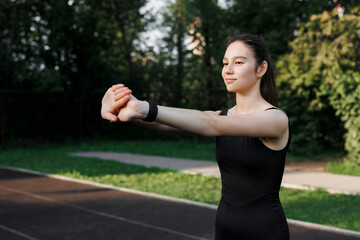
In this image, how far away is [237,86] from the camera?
6.44 ft

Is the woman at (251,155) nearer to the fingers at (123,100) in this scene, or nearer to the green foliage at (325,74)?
the fingers at (123,100)

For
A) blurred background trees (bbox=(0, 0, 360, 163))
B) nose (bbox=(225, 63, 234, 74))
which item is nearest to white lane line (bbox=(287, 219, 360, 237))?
nose (bbox=(225, 63, 234, 74))

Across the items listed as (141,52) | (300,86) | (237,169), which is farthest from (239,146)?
(141,52)

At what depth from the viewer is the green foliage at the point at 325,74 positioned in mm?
10023

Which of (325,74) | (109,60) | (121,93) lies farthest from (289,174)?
(109,60)

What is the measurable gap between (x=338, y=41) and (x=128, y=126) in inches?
439

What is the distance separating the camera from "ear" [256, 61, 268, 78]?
1.99m

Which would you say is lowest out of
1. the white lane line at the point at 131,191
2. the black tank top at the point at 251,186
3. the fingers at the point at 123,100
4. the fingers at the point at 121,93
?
the white lane line at the point at 131,191

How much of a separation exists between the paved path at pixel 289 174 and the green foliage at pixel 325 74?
1.51 meters

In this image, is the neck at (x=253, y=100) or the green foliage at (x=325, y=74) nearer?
the neck at (x=253, y=100)

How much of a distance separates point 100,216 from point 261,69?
4945 mm

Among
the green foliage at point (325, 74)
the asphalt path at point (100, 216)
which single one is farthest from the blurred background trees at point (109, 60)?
the asphalt path at point (100, 216)

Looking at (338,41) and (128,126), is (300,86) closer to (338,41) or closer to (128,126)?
(338,41)

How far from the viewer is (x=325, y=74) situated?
35.5 feet
